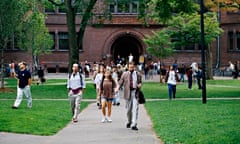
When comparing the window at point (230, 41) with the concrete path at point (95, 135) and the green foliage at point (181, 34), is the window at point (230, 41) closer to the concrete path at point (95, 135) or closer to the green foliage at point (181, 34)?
the green foliage at point (181, 34)

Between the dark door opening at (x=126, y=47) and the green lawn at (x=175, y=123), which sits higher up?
the dark door opening at (x=126, y=47)

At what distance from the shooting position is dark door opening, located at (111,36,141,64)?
5934 cm

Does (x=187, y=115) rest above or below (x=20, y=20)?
below

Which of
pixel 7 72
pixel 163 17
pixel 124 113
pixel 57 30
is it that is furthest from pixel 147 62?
pixel 124 113

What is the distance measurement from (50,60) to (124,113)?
39.1 metres

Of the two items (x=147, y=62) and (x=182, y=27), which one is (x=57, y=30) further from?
(x=182, y=27)

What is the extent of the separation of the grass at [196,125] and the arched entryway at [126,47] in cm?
3845

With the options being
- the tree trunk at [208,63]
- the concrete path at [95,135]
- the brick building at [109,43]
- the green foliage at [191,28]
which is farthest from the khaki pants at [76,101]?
the brick building at [109,43]

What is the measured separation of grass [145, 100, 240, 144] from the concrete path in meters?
0.36

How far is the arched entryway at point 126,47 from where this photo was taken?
2315 inches

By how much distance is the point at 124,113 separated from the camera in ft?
66.1

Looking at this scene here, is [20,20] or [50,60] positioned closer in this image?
[20,20]

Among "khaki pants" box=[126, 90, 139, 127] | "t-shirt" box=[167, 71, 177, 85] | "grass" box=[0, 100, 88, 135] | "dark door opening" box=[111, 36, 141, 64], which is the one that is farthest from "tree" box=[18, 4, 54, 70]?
"khaki pants" box=[126, 90, 139, 127]

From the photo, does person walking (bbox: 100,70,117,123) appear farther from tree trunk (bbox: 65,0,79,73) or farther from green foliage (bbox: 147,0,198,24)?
green foliage (bbox: 147,0,198,24)
